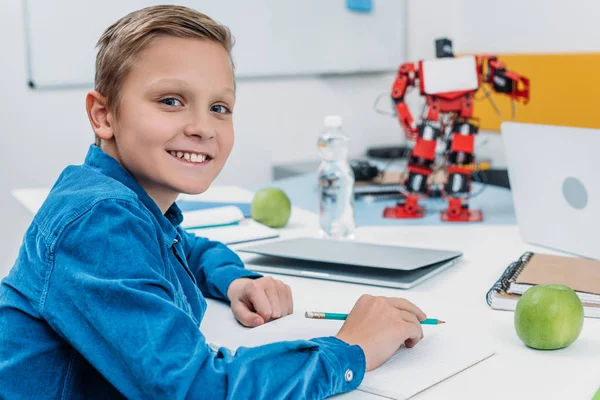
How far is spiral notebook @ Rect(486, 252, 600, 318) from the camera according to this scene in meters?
1.08

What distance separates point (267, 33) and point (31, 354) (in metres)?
2.45

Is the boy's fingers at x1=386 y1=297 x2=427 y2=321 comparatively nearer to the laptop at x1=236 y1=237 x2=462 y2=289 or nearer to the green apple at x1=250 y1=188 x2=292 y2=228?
the laptop at x1=236 y1=237 x2=462 y2=289

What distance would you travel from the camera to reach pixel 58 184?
2.95ft

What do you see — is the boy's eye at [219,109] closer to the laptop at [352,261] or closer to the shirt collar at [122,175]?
the shirt collar at [122,175]

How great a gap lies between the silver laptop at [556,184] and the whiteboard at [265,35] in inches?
65.9

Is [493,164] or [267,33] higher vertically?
[267,33]

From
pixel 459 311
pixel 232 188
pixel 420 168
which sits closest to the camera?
pixel 459 311

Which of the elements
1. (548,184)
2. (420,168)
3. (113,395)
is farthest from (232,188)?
(113,395)

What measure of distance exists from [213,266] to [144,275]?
46cm

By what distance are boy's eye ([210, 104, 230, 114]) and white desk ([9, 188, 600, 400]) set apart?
0.30 m

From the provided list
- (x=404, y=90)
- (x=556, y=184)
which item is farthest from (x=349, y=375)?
(x=404, y=90)

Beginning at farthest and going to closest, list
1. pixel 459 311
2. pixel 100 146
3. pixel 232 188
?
pixel 232 188 → pixel 459 311 → pixel 100 146

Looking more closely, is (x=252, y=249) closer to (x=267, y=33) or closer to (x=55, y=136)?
(x=55, y=136)

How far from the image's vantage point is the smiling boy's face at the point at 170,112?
90cm
